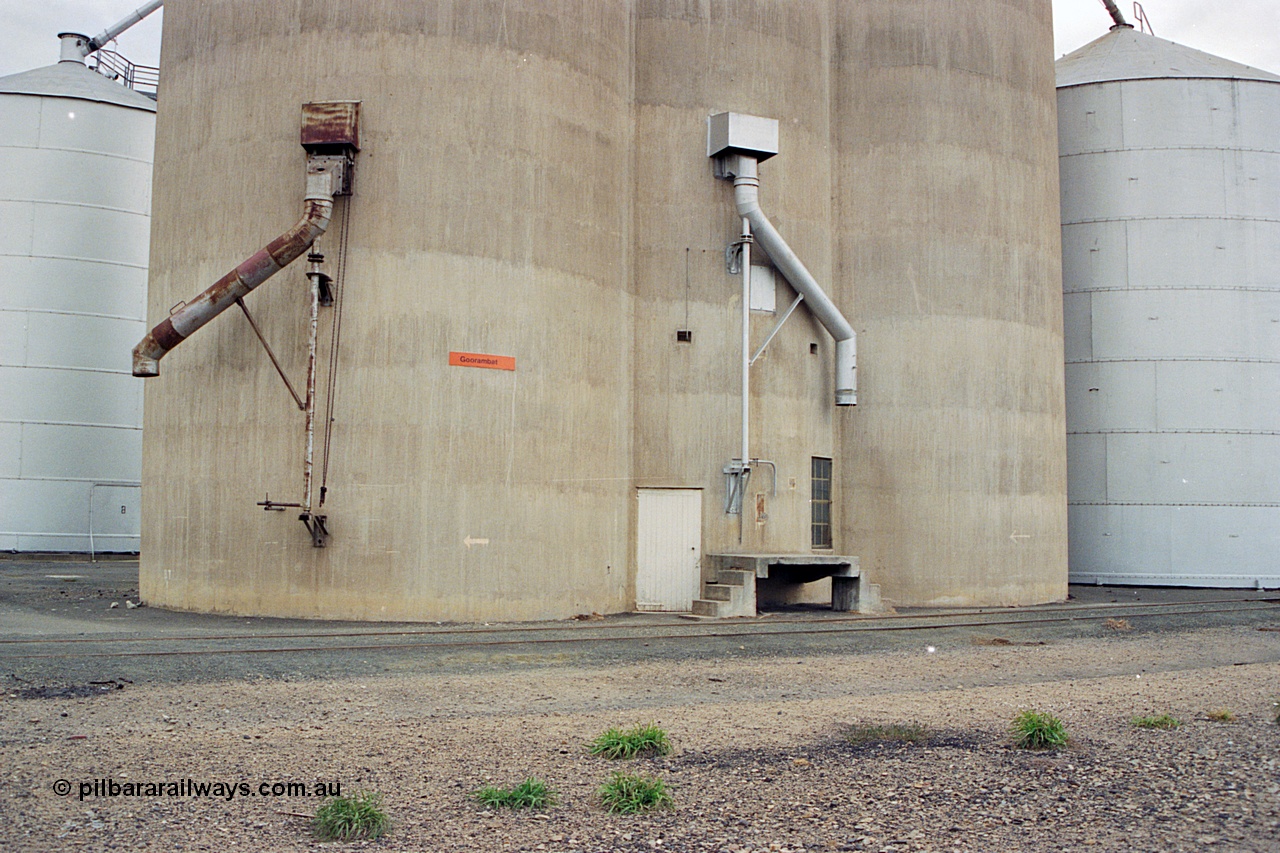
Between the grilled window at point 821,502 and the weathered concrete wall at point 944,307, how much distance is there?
45 cm

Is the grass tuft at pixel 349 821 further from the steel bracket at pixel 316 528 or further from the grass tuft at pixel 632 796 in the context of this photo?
the steel bracket at pixel 316 528

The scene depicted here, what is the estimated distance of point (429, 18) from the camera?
17922 mm

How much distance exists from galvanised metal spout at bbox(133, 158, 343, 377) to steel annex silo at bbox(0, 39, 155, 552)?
18098mm

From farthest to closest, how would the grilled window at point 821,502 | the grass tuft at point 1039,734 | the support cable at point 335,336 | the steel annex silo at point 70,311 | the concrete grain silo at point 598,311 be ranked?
the steel annex silo at point 70,311, the grilled window at point 821,502, the concrete grain silo at point 598,311, the support cable at point 335,336, the grass tuft at point 1039,734

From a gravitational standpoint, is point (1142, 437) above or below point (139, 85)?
below

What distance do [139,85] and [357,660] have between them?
35769mm

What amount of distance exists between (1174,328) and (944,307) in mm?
8308

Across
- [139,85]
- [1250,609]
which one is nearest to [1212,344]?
[1250,609]

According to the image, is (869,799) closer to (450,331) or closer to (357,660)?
(357,660)

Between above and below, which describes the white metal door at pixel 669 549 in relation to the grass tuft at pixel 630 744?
above

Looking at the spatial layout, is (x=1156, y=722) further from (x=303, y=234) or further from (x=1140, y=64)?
(x=1140, y=64)

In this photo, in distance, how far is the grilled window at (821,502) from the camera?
888 inches

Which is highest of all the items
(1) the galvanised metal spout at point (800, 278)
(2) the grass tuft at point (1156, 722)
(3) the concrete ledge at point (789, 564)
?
(1) the galvanised metal spout at point (800, 278)

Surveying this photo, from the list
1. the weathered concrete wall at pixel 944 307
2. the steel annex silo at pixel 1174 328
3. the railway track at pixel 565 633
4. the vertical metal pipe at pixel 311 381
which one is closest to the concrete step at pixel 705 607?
the railway track at pixel 565 633
